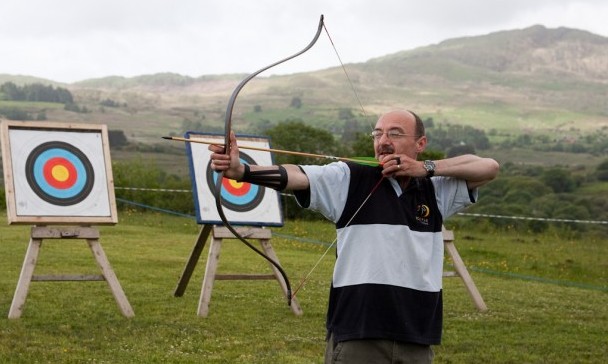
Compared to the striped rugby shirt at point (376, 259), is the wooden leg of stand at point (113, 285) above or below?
below

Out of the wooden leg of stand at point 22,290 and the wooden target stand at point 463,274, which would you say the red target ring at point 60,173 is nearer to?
the wooden leg of stand at point 22,290

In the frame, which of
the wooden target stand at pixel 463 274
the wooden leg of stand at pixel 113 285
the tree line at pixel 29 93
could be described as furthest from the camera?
the tree line at pixel 29 93

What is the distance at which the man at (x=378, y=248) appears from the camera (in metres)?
3.97

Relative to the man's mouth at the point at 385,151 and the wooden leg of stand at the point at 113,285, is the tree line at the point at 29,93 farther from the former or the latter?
the man's mouth at the point at 385,151

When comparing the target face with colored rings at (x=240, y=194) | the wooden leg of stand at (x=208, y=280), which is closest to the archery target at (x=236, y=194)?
the target face with colored rings at (x=240, y=194)

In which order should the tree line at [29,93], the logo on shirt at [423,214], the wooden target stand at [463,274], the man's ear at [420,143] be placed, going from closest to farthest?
the logo on shirt at [423,214] → the man's ear at [420,143] → the wooden target stand at [463,274] → the tree line at [29,93]

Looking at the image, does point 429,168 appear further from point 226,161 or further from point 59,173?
point 59,173

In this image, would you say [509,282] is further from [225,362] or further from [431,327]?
[431,327]

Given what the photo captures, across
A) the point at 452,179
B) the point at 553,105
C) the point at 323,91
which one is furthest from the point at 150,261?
the point at 553,105

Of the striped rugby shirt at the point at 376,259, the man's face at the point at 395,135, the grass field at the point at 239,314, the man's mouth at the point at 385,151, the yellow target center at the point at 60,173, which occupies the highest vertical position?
the man's face at the point at 395,135

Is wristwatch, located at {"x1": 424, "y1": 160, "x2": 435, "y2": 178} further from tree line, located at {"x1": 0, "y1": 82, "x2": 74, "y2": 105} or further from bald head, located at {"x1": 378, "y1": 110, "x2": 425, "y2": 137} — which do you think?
tree line, located at {"x1": 0, "y1": 82, "x2": 74, "y2": 105}

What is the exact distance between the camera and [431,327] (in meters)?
4.09

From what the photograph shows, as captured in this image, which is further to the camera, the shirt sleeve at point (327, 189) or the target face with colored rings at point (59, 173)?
the target face with colored rings at point (59, 173)

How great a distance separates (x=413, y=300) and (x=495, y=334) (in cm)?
452
